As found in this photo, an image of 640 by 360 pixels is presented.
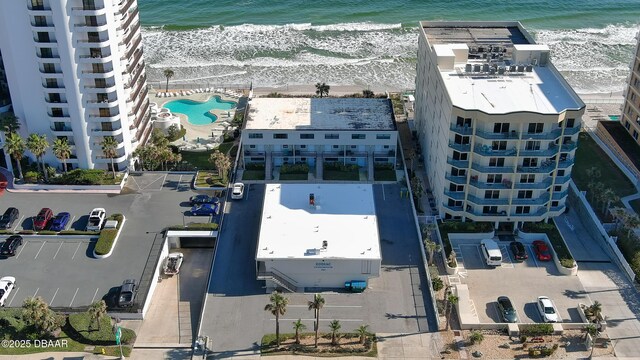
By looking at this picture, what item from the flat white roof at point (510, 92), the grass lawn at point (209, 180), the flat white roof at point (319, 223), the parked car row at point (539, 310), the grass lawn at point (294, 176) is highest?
the flat white roof at point (510, 92)

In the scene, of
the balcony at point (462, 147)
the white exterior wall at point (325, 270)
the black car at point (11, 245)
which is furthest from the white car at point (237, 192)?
the balcony at point (462, 147)

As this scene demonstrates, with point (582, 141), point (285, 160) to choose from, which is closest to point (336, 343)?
point (285, 160)

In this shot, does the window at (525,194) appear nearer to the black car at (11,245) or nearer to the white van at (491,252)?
the white van at (491,252)

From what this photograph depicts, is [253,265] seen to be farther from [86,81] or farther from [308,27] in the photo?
[308,27]

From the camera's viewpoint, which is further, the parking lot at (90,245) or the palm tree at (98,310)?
the parking lot at (90,245)

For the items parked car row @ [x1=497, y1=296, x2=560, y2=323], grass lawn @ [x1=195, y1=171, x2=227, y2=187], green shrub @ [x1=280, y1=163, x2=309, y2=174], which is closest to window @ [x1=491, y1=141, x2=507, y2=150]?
parked car row @ [x1=497, y1=296, x2=560, y2=323]

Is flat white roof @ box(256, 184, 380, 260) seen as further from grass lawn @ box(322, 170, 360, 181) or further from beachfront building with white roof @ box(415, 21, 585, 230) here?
beachfront building with white roof @ box(415, 21, 585, 230)
